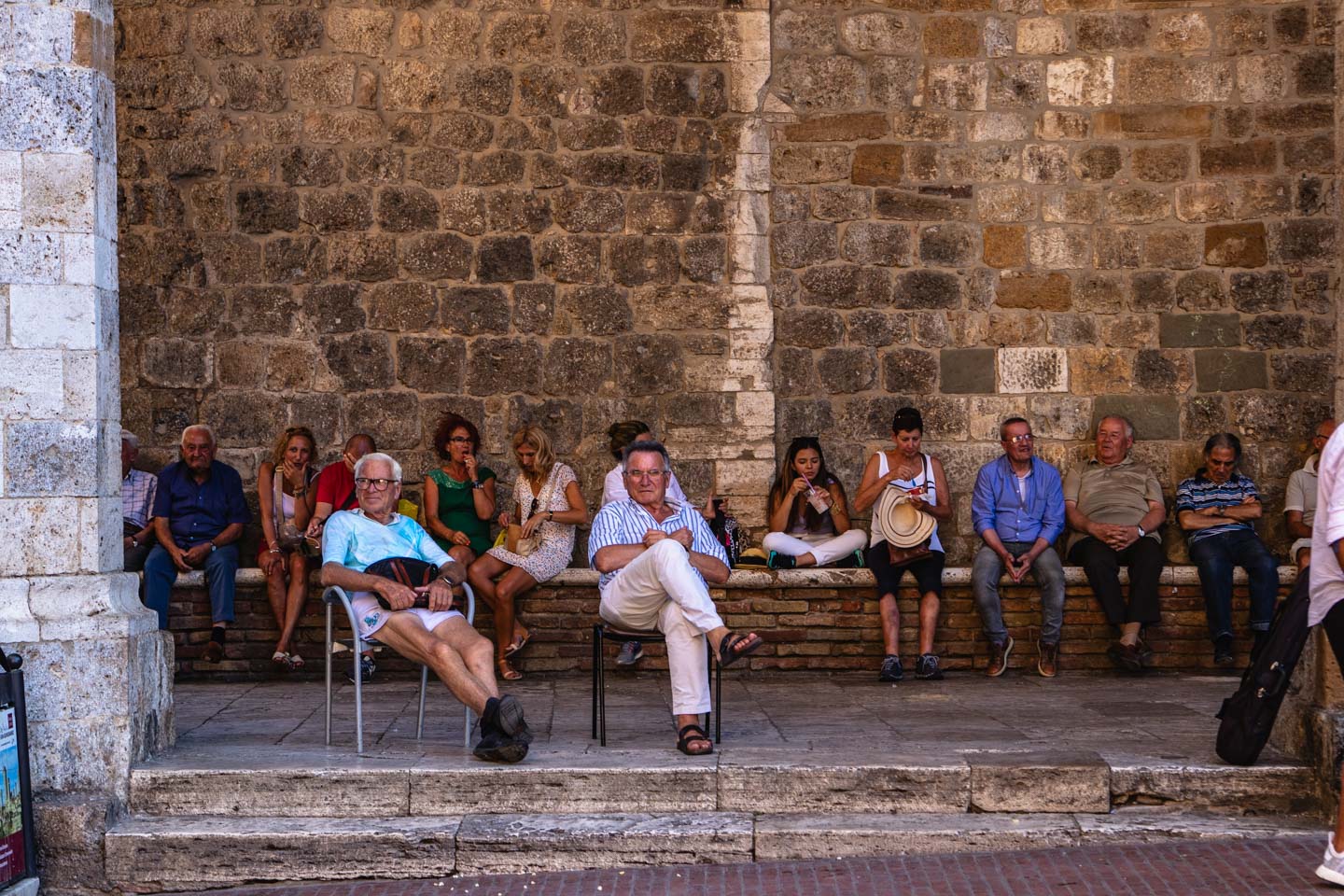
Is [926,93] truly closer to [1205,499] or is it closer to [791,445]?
[791,445]

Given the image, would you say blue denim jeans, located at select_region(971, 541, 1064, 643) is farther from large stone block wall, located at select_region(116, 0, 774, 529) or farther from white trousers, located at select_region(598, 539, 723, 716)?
white trousers, located at select_region(598, 539, 723, 716)

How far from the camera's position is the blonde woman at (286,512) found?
8477 millimetres

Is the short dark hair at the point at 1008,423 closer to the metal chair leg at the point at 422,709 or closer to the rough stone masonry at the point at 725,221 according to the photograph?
the rough stone masonry at the point at 725,221

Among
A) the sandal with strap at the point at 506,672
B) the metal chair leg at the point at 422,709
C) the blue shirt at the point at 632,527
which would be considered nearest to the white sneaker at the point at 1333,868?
the blue shirt at the point at 632,527

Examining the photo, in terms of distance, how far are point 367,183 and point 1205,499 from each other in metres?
5.31

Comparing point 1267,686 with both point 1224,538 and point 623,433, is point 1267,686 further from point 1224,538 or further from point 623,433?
point 623,433

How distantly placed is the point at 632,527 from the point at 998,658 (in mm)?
2853

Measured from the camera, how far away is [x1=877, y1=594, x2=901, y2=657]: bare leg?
8.18 metres

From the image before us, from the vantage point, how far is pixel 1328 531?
15.4 feet

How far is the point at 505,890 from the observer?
4.87 meters

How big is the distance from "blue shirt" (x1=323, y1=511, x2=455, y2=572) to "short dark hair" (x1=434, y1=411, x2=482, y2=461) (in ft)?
8.02

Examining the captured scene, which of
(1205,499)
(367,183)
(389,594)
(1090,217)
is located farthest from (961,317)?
(389,594)

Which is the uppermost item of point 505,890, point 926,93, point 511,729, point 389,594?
point 926,93

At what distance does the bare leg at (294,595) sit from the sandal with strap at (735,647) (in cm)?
357
